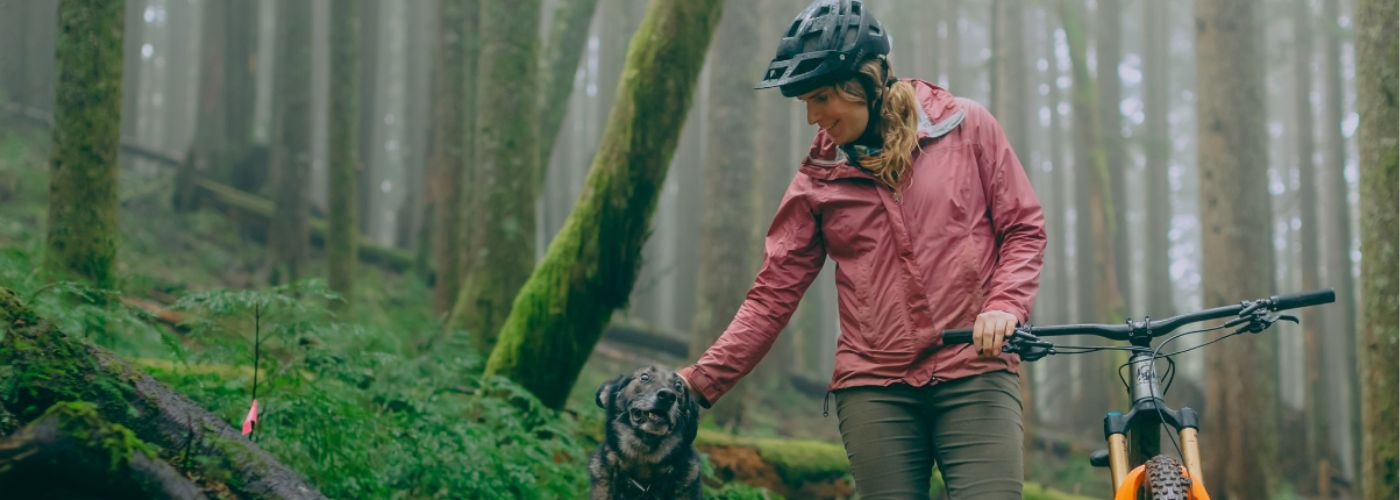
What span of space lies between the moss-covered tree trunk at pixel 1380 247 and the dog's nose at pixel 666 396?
207 inches

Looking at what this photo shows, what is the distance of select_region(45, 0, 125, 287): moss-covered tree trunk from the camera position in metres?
7.07

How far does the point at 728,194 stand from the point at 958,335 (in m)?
10.3

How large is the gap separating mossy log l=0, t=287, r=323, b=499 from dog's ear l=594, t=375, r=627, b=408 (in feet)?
3.50

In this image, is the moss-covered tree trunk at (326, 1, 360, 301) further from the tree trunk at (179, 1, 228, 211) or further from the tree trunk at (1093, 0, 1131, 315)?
the tree trunk at (1093, 0, 1131, 315)

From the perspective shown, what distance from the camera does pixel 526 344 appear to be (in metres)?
7.43

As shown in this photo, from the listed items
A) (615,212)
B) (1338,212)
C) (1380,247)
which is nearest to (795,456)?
(615,212)

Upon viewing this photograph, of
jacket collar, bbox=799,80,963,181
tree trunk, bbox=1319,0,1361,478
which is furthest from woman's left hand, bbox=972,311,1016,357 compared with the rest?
tree trunk, bbox=1319,0,1361,478

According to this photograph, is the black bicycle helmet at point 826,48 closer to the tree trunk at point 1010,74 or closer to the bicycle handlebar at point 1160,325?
the bicycle handlebar at point 1160,325

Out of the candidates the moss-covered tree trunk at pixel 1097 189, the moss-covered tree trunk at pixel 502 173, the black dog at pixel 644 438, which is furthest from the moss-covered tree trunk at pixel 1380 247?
the moss-covered tree trunk at pixel 1097 189

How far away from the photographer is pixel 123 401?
12.3 ft

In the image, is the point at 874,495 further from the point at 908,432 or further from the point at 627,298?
the point at 627,298

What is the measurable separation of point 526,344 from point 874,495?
13.9 feet

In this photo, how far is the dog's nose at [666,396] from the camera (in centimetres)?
397

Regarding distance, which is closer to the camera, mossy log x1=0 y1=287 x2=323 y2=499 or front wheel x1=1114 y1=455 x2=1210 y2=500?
front wheel x1=1114 y1=455 x2=1210 y2=500
